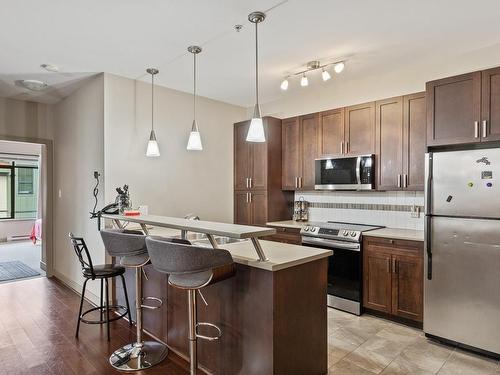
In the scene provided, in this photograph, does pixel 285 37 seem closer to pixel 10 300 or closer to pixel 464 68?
pixel 464 68

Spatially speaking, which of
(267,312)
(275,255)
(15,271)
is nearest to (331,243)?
(275,255)

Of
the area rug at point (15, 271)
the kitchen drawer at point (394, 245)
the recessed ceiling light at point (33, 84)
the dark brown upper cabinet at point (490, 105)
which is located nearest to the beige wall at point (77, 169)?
the recessed ceiling light at point (33, 84)

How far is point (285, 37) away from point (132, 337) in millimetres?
3056

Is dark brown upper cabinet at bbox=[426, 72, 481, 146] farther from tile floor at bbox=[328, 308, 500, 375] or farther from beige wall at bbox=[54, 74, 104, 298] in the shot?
beige wall at bbox=[54, 74, 104, 298]

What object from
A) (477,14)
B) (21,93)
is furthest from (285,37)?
(21,93)

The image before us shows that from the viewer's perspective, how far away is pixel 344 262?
3486mm

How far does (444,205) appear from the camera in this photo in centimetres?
273

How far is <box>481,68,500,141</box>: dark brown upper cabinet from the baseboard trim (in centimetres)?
423

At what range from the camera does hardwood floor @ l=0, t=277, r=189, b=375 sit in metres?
2.40

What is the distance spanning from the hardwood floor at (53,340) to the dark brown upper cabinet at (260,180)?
2178mm

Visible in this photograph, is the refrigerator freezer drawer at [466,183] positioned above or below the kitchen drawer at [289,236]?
above

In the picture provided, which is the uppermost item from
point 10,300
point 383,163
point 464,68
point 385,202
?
point 464,68

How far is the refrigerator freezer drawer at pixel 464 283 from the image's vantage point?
248cm

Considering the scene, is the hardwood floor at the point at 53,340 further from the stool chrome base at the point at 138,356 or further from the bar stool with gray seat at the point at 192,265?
the bar stool with gray seat at the point at 192,265
